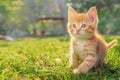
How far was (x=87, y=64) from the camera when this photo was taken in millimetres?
3924

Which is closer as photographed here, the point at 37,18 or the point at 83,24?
the point at 83,24

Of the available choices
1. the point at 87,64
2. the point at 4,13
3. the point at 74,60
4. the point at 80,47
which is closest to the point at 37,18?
the point at 4,13

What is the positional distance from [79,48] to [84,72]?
0.30 meters

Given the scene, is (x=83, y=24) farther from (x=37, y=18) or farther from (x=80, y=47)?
(x=37, y=18)

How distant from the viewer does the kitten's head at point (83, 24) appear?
3.93 m

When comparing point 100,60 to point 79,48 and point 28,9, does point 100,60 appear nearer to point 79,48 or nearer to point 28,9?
point 79,48

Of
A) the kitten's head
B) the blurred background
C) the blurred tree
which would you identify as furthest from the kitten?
the blurred tree

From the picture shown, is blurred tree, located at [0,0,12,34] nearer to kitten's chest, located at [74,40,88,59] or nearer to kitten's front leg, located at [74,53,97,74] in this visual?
kitten's chest, located at [74,40,88,59]

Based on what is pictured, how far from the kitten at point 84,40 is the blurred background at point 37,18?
14368 mm

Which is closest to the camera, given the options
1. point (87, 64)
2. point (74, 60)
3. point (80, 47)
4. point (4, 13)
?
point (87, 64)

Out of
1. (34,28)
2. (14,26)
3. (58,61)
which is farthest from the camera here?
(14,26)

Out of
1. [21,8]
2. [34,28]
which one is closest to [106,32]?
[34,28]

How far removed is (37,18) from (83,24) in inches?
654

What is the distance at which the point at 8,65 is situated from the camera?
4359 mm
